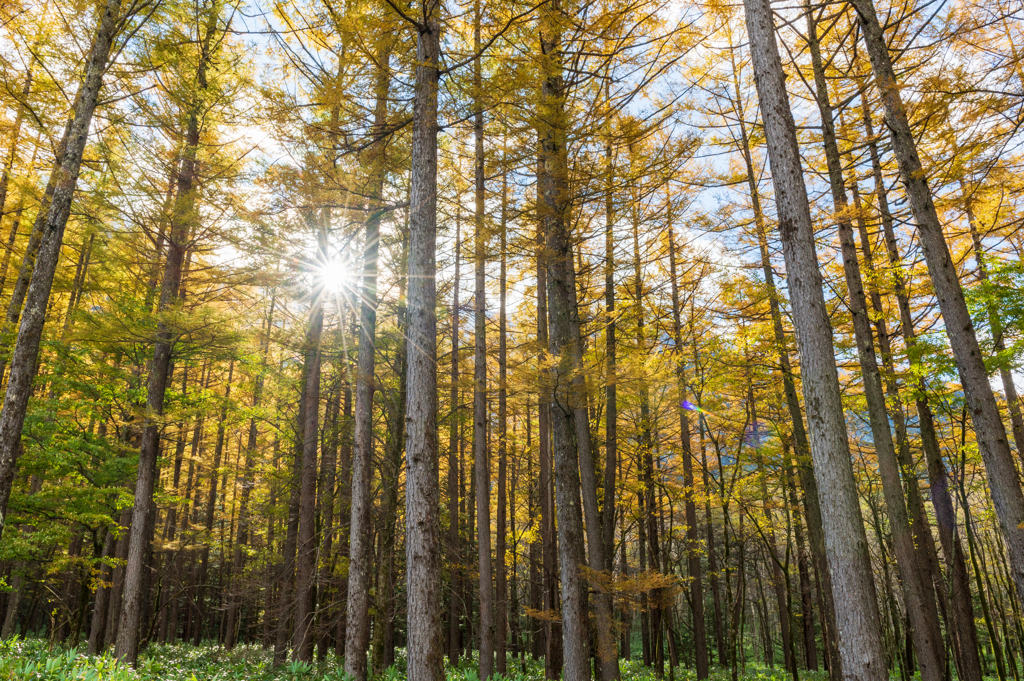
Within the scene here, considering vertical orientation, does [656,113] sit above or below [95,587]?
above

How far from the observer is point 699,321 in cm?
1195

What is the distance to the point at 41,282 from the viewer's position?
694 cm

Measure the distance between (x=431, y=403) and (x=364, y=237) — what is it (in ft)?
19.8

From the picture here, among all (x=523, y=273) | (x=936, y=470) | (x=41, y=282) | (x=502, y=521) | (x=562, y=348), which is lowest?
(x=502, y=521)

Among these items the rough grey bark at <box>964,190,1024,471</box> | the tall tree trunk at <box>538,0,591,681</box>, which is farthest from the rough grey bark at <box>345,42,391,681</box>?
the rough grey bark at <box>964,190,1024,471</box>

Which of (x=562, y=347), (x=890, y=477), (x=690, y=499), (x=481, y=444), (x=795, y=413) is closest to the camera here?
(x=562, y=347)

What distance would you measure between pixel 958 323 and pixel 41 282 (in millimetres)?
12240

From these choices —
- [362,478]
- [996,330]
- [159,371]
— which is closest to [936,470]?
[996,330]

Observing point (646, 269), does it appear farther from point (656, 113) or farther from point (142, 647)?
point (142, 647)

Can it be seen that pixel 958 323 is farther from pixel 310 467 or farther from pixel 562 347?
pixel 310 467

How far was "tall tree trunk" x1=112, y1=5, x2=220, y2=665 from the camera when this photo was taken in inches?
364

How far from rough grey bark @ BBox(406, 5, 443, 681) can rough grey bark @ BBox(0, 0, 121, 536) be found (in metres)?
4.92

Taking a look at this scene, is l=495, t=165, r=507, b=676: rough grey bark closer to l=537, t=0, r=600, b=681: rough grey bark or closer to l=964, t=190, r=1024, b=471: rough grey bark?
l=537, t=0, r=600, b=681: rough grey bark

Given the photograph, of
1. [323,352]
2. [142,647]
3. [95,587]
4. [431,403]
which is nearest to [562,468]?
[431,403]
